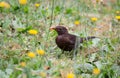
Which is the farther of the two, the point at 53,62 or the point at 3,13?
the point at 3,13

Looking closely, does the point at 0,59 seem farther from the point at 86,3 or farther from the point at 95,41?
the point at 86,3

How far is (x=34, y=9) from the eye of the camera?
26.5 feet

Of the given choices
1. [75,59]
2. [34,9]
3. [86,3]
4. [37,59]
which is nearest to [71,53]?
[75,59]

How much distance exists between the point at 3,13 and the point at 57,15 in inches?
44.9

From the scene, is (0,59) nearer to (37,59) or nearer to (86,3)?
(37,59)

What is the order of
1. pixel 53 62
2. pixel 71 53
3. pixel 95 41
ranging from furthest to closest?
pixel 95 41 → pixel 71 53 → pixel 53 62

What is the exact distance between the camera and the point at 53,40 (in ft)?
23.1

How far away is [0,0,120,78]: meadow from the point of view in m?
5.32

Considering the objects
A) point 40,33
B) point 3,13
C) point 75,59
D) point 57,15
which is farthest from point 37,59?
point 57,15

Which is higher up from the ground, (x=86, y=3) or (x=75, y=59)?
(x=86, y=3)

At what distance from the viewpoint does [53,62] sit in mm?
5727

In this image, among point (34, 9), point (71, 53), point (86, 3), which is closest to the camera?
point (71, 53)

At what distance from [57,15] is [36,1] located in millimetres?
605

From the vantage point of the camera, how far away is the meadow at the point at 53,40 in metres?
5.32
